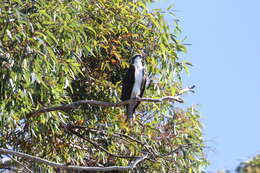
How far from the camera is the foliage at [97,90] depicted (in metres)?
5.27

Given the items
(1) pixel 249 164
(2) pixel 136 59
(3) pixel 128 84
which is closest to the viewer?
(1) pixel 249 164

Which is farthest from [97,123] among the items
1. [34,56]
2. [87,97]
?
[34,56]

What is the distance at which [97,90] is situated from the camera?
21.5 feet

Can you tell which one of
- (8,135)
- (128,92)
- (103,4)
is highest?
(103,4)

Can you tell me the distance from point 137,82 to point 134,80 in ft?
0.14

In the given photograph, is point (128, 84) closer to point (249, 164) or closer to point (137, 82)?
point (137, 82)

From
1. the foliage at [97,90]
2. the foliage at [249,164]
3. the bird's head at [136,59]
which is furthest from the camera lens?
the bird's head at [136,59]

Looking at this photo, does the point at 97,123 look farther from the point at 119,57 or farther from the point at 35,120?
the point at 35,120

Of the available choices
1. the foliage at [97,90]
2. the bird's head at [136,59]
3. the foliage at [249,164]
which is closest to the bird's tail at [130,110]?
the foliage at [97,90]

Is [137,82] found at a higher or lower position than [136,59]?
lower

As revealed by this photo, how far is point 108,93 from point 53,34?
54.2 inches

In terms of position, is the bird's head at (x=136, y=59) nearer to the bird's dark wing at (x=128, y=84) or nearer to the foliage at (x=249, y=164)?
the bird's dark wing at (x=128, y=84)

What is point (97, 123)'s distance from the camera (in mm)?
6535

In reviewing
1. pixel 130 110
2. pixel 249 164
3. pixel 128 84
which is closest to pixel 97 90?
pixel 128 84
